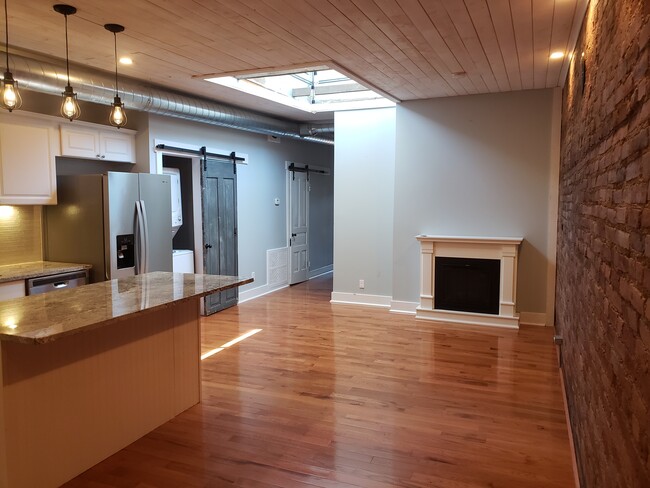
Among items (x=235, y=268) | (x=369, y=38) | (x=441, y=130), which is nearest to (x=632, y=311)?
(x=369, y=38)

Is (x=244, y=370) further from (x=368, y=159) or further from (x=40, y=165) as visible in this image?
(x=368, y=159)

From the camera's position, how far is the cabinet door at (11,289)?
392 cm

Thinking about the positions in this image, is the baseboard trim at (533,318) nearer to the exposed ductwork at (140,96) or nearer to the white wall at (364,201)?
the white wall at (364,201)

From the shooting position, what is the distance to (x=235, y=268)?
704 cm

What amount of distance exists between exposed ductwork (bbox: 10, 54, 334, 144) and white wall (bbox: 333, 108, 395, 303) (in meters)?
1.13

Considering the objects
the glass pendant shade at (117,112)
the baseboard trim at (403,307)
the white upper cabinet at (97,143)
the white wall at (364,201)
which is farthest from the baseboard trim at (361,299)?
the glass pendant shade at (117,112)

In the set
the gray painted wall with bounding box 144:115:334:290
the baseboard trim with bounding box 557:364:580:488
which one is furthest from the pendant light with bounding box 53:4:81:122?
the baseboard trim with bounding box 557:364:580:488

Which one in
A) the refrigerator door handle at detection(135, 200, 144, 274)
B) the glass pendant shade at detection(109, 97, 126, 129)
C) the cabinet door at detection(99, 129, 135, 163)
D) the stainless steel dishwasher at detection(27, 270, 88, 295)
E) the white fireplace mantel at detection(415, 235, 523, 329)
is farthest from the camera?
the white fireplace mantel at detection(415, 235, 523, 329)

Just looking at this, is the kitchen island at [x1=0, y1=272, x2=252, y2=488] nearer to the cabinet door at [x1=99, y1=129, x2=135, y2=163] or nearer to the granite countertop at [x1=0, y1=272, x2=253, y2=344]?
the granite countertop at [x1=0, y1=272, x2=253, y2=344]

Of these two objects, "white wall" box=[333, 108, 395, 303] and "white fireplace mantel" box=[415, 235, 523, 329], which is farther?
"white wall" box=[333, 108, 395, 303]

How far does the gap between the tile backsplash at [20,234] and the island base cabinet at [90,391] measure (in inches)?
87.1

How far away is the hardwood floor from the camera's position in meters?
2.71

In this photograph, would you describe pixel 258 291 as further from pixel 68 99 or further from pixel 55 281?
pixel 68 99

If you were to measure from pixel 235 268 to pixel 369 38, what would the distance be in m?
4.17
